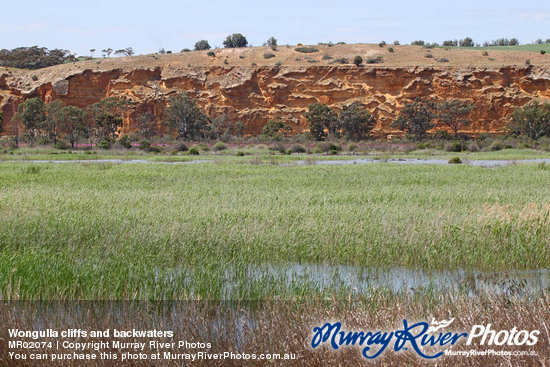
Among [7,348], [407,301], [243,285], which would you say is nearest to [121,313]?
[7,348]

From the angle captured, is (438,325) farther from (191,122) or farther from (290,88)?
(290,88)

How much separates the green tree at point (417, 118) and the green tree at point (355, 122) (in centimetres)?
434

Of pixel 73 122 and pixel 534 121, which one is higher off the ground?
pixel 73 122

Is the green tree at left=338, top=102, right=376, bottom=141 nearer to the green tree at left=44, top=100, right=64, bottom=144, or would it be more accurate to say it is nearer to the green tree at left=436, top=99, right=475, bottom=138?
the green tree at left=436, top=99, right=475, bottom=138

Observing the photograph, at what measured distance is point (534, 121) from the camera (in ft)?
204

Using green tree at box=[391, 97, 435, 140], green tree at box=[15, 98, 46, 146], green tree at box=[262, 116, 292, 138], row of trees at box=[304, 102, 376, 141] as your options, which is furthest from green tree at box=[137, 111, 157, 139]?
green tree at box=[391, 97, 435, 140]

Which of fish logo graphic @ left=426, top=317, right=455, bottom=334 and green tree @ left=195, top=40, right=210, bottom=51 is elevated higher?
green tree @ left=195, top=40, right=210, bottom=51

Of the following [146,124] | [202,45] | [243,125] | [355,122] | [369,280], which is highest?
[202,45]

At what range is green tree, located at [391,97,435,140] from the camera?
220 feet

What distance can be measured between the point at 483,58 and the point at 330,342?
274 feet

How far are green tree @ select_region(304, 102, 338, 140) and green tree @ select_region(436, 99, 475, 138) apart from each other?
15164 millimetres

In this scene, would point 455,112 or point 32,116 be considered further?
point 32,116

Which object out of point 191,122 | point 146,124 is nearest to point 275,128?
point 191,122

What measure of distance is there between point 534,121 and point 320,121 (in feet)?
93.3
